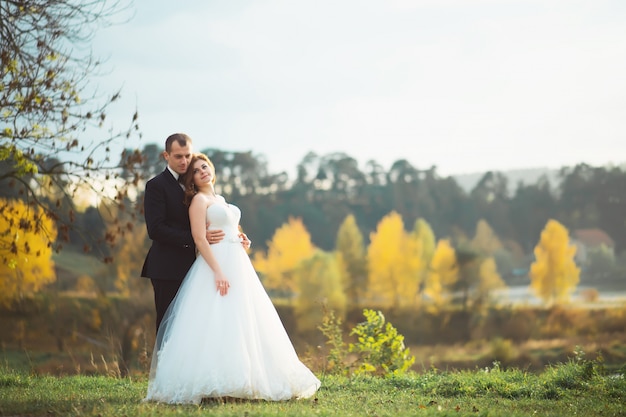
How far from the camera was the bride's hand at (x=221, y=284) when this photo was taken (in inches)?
287

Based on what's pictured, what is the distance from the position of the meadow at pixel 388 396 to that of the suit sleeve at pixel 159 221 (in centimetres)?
161

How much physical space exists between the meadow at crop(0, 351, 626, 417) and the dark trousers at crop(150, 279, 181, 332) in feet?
3.11

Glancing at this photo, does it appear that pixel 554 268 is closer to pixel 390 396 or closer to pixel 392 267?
pixel 392 267

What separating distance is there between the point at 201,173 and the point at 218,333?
1.60 meters

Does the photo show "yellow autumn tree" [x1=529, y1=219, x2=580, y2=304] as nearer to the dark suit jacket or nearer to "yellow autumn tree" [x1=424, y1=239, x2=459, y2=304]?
"yellow autumn tree" [x1=424, y1=239, x2=459, y2=304]

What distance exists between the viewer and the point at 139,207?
1214 centimetres

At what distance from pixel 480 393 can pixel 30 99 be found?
7224mm

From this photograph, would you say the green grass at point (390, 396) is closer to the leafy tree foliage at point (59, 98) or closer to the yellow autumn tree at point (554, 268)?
the leafy tree foliage at point (59, 98)

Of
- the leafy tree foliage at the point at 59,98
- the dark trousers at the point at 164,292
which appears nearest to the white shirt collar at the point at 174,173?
the dark trousers at the point at 164,292

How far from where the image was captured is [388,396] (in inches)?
320

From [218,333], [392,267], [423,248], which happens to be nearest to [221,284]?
[218,333]

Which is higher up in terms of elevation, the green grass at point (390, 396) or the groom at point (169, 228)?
the groom at point (169, 228)

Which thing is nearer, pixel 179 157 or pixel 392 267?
pixel 179 157

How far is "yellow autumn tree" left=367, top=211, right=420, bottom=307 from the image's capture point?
67062mm
